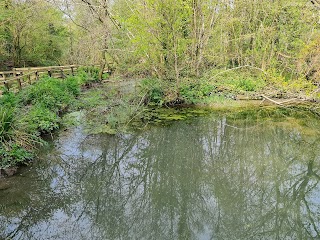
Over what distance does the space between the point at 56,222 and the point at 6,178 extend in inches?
67.3

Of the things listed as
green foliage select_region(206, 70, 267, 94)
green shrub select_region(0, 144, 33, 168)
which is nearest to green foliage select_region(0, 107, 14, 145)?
green shrub select_region(0, 144, 33, 168)

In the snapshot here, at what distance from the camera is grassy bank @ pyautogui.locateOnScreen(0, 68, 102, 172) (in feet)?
19.1

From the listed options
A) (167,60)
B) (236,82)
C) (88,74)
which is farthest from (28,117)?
(88,74)

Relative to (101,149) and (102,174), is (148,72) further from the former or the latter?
(102,174)

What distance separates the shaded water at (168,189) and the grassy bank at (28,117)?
410mm

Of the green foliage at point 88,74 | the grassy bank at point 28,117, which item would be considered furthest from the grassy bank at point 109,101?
the green foliage at point 88,74

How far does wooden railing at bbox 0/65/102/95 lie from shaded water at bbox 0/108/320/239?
10.1 ft

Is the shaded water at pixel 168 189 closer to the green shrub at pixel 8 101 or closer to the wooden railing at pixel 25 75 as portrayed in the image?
the green shrub at pixel 8 101

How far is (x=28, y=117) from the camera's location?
22.8 ft

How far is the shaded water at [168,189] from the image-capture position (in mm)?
4445

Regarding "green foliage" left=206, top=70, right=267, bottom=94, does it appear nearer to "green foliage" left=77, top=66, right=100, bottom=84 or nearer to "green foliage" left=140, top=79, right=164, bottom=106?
"green foliage" left=140, top=79, right=164, bottom=106

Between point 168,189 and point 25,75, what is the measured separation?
7707mm

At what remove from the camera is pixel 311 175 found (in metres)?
6.23

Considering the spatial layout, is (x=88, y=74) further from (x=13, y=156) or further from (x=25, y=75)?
(x=13, y=156)
